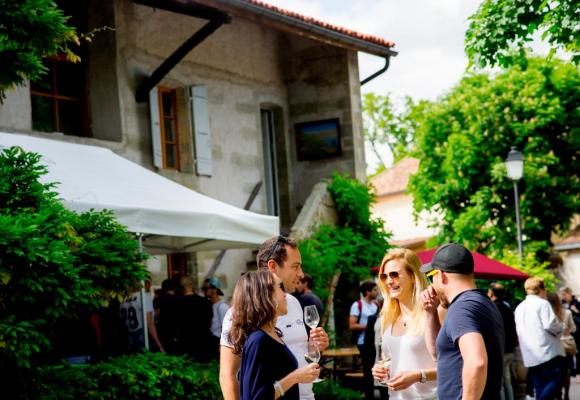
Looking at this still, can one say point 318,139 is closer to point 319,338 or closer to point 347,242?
point 347,242

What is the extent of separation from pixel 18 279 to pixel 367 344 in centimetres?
318

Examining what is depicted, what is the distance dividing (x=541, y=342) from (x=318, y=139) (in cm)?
857

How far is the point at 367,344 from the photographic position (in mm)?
9625

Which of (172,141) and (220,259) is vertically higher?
(172,141)

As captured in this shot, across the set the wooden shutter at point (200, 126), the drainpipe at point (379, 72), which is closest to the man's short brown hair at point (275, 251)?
the wooden shutter at point (200, 126)

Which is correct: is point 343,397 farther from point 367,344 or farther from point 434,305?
point 434,305

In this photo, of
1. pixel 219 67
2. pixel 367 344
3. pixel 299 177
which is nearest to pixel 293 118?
pixel 299 177

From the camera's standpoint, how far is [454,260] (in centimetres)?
538

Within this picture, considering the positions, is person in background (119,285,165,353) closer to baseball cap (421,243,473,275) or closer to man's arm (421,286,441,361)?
man's arm (421,286,441,361)

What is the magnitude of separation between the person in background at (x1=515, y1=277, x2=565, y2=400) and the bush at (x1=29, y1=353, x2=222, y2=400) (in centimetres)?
411

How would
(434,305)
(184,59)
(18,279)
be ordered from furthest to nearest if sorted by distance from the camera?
1. (184,59)
2. (18,279)
3. (434,305)

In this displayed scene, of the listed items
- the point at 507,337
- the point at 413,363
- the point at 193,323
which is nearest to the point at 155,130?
the point at 193,323

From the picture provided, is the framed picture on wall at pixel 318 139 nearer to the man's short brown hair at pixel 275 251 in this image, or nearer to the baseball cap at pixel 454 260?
the man's short brown hair at pixel 275 251

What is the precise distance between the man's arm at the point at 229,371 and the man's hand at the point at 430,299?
103cm
